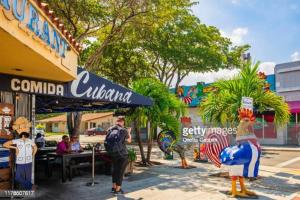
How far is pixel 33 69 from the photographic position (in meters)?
6.97

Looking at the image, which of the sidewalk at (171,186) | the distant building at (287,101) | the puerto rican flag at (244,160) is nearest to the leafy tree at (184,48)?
the distant building at (287,101)

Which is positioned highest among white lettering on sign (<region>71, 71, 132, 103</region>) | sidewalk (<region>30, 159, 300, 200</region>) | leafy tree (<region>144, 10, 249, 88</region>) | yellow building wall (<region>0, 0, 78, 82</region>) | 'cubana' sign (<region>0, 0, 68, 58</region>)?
leafy tree (<region>144, 10, 249, 88</region>)

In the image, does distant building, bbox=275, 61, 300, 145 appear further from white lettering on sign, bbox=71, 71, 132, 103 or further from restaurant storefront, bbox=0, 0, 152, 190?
white lettering on sign, bbox=71, 71, 132, 103

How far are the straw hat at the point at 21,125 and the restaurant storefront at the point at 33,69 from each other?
152 millimetres

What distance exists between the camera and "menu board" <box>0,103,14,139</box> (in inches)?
299

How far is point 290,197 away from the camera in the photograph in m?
8.47

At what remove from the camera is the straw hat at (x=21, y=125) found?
7789 millimetres

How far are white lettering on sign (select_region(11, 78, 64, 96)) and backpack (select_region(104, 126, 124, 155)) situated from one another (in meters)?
1.69

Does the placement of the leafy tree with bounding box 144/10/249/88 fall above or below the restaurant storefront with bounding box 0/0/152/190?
above

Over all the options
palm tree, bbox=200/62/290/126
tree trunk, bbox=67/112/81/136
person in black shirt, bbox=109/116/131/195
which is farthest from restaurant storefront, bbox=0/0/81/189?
tree trunk, bbox=67/112/81/136

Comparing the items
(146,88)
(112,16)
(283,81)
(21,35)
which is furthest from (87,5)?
(283,81)

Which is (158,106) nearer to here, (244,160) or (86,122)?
(244,160)

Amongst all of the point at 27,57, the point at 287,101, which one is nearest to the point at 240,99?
the point at 27,57

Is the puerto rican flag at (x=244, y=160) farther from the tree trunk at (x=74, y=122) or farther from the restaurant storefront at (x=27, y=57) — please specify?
the tree trunk at (x=74, y=122)
